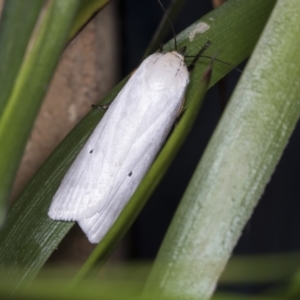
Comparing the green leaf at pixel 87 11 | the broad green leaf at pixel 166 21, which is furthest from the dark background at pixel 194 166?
the green leaf at pixel 87 11

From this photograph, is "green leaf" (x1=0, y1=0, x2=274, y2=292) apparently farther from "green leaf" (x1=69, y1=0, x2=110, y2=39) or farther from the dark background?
the dark background

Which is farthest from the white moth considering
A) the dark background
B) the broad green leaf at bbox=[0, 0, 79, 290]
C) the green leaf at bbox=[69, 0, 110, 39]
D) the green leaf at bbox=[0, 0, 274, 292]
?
the dark background

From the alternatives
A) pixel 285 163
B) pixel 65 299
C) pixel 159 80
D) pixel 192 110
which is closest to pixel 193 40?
pixel 159 80

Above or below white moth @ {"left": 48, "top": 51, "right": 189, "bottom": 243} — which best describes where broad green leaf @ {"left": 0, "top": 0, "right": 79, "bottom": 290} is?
above

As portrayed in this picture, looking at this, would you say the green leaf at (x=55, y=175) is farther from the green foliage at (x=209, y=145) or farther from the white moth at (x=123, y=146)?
the green foliage at (x=209, y=145)

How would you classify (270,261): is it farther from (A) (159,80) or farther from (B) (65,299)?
(A) (159,80)

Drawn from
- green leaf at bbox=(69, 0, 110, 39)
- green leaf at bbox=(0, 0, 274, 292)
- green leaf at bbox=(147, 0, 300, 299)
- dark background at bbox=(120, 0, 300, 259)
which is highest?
green leaf at bbox=(69, 0, 110, 39)

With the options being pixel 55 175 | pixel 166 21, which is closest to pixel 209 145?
pixel 55 175
